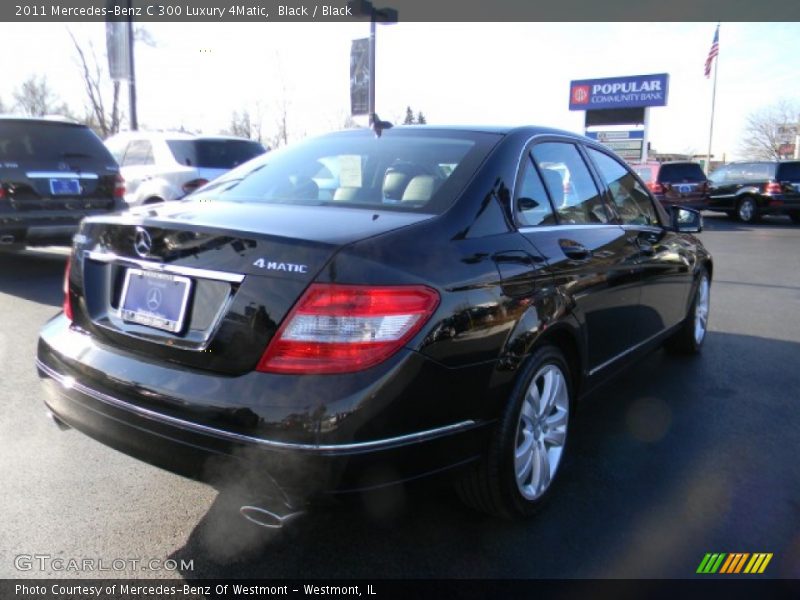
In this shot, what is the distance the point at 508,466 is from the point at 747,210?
19205 millimetres

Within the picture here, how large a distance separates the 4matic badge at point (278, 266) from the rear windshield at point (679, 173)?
18.8 metres

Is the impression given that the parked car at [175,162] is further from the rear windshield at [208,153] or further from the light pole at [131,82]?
the light pole at [131,82]

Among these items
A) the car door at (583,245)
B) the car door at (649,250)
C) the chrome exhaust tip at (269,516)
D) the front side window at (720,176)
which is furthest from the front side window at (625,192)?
the front side window at (720,176)

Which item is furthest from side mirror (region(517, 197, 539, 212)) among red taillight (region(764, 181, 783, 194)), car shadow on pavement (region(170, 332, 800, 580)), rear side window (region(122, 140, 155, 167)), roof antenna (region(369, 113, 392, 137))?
red taillight (region(764, 181, 783, 194))

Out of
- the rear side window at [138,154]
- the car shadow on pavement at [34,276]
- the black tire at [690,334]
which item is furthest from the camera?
the rear side window at [138,154]

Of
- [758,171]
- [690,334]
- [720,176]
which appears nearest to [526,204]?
[690,334]

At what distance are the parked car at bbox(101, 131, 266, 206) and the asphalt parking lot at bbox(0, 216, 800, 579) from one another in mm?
5379

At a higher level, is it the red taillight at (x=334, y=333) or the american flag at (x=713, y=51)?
the american flag at (x=713, y=51)

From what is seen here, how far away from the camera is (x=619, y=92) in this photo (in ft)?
86.0

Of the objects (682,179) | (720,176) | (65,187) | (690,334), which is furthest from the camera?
(720,176)

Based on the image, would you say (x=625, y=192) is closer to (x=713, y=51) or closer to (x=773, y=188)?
(x=773, y=188)

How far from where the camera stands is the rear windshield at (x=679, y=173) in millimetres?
18844

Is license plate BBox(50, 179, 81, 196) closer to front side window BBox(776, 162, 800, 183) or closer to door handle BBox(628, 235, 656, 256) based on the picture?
door handle BBox(628, 235, 656, 256)

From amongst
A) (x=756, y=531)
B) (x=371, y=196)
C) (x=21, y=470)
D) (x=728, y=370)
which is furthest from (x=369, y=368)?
(x=728, y=370)
